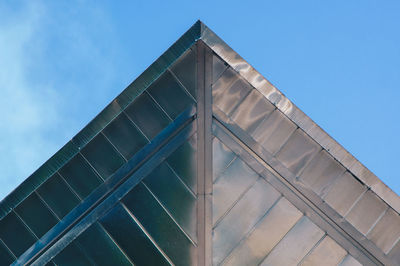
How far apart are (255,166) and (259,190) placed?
2.04 ft

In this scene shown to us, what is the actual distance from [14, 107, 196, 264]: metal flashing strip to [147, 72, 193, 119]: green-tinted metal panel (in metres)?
0.29

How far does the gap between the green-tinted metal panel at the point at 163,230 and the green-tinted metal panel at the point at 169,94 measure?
2.17 metres

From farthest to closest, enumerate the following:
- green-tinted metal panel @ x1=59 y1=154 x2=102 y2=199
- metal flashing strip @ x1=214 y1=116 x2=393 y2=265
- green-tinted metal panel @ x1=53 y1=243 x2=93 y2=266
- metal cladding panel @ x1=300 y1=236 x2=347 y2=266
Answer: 1. green-tinted metal panel @ x1=59 y1=154 x2=102 y2=199
2. metal flashing strip @ x1=214 y1=116 x2=393 y2=265
3. green-tinted metal panel @ x1=53 y1=243 x2=93 y2=266
4. metal cladding panel @ x1=300 y1=236 x2=347 y2=266

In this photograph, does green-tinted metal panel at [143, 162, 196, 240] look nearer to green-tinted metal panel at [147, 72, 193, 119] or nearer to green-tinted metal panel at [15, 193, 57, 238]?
green-tinted metal panel at [147, 72, 193, 119]

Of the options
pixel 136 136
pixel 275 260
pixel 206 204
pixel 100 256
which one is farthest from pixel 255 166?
pixel 100 256

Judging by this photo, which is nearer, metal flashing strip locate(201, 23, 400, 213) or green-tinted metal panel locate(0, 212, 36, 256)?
metal flashing strip locate(201, 23, 400, 213)

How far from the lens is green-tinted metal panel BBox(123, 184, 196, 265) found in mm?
12539

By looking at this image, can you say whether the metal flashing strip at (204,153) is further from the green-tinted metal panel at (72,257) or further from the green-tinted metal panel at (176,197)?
the green-tinted metal panel at (72,257)

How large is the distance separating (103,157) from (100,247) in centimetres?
229

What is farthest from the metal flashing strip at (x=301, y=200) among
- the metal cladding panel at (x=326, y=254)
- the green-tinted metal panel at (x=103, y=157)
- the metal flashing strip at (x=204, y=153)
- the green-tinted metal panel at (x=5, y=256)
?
the green-tinted metal panel at (x=5, y=256)

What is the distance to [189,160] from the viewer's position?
1287 cm

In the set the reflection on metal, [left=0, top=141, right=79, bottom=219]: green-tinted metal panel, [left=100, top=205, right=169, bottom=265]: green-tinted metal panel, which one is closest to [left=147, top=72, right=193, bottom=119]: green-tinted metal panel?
the reflection on metal

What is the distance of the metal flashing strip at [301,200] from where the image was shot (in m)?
12.8

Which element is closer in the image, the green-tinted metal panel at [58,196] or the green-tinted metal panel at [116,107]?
the green-tinted metal panel at [116,107]
